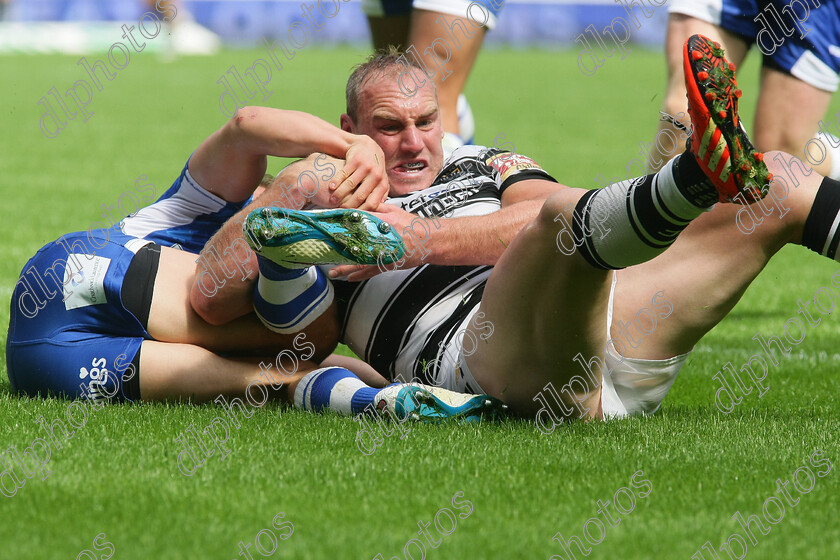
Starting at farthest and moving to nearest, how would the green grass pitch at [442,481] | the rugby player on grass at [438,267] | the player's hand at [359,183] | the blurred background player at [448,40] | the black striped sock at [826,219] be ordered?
1. the blurred background player at [448,40]
2. the player's hand at [359,183]
3. the black striped sock at [826,219]
4. the rugby player on grass at [438,267]
5. the green grass pitch at [442,481]

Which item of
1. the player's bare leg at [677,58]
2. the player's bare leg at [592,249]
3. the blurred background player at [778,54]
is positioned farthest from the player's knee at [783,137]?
the player's bare leg at [592,249]

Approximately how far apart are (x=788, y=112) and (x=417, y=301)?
8.62ft

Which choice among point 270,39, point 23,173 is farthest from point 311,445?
point 270,39

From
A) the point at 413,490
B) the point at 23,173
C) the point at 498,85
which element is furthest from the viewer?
the point at 498,85

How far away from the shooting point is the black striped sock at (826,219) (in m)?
2.47

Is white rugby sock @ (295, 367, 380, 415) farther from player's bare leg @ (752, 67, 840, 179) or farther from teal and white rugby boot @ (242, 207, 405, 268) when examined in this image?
player's bare leg @ (752, 67, 840, 179)

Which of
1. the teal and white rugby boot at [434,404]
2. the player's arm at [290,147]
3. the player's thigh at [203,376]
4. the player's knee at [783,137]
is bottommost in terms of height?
the player's thigh at [203,376]

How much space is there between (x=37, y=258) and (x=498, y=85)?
656 inches

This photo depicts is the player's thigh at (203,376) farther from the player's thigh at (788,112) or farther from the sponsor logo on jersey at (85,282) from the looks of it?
the player's thigh at (788,112)

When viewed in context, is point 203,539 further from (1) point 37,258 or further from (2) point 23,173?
(2) point 23,173

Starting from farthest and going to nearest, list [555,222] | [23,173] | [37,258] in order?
[23,173] → [37,258] → [555,222]

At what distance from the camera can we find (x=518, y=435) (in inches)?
102

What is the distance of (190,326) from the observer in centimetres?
308

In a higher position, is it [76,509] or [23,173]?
[76,509]
